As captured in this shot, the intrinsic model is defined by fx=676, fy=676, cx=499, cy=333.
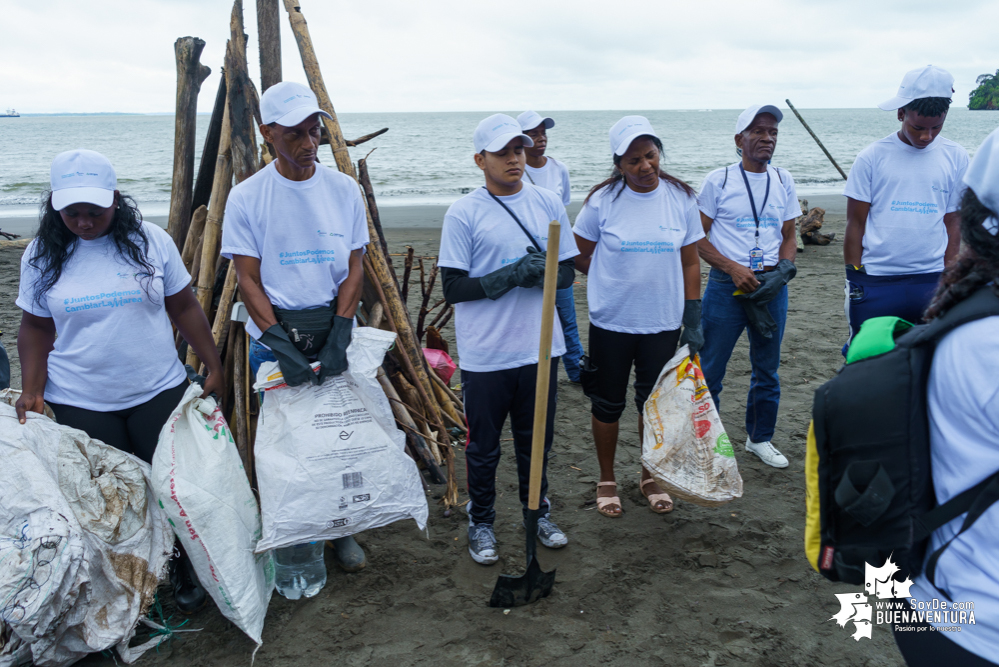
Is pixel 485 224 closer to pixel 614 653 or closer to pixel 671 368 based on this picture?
pixel 671 368

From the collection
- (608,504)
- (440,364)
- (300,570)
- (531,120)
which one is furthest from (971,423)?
(531,120)

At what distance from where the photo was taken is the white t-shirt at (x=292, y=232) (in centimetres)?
284

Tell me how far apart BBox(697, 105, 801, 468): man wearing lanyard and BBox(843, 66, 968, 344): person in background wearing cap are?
0.40 meters

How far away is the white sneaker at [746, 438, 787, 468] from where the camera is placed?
415 centimetres

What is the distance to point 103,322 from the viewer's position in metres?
2.71

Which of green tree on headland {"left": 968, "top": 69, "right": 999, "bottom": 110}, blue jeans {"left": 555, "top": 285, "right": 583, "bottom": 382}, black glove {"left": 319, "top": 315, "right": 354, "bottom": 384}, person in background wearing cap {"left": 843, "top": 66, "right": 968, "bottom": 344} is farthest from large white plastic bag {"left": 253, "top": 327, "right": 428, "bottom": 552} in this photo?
green tree on headland {"left": 968, "top": 69, "right": 999, "bottom": 110}

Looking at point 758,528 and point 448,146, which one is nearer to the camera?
point 758,528

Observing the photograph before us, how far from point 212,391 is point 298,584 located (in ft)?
3.15

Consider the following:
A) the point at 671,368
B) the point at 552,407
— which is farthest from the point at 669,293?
the point at 552,407

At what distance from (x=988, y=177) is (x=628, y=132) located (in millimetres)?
2127

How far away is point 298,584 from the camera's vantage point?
10.1 ft

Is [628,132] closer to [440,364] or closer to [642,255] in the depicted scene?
[642,255]

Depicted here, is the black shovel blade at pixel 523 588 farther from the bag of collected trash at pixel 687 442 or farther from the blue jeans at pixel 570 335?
the blue jeans at pixel 570 335

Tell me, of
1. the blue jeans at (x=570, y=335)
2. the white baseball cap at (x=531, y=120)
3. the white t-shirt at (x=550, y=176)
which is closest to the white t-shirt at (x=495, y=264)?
the blue jeans at (x=570, y=335)
